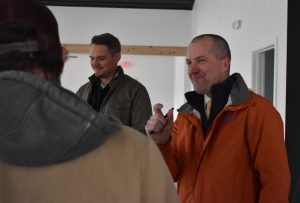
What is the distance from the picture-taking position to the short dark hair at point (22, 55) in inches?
28.7

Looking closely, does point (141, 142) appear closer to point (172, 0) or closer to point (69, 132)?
point (69, 132)

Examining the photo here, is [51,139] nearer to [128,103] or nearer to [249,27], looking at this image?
[128,103]

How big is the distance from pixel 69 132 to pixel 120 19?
7.30 m

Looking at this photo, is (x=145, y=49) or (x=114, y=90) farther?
(x=145, y=49)

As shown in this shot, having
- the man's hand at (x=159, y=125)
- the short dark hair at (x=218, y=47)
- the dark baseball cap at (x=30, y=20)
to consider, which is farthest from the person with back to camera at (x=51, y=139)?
the short dark hair at (x=218, y=47)

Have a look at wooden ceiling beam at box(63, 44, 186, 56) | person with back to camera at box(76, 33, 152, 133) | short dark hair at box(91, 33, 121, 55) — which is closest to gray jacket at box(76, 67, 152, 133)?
person with back to camera at box(76, 33, 152, 133)

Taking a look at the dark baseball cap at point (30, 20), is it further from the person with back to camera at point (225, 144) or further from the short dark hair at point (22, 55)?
the person with back to camera at point (225, 144)

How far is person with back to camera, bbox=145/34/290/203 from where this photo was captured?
5.57 ft

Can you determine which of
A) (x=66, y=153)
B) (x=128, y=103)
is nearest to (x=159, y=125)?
(x=128, y=103)

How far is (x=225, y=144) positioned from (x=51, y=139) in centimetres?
117

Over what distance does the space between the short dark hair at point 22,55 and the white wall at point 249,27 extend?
10.6 ft

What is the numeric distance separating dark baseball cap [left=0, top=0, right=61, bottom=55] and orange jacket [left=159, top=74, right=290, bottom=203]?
45.3 inches

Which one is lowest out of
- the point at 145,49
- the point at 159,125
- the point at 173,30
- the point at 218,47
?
the point at 159,125

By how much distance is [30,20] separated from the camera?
2.40ft
